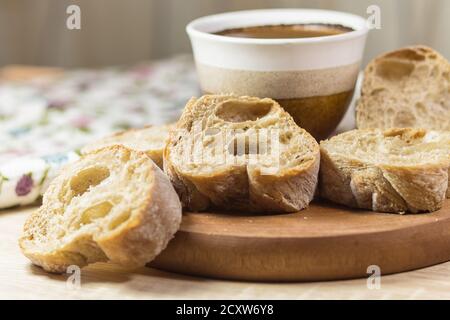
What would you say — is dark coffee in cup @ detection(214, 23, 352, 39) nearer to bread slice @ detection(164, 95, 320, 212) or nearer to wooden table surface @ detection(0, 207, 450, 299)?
bread slice @ detection(164, 95, 320, 212)

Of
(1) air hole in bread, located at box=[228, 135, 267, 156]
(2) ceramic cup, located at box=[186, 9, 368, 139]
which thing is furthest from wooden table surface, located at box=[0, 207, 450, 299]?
(2) ceramic cup, located at box=[186, 9, 368, 139]

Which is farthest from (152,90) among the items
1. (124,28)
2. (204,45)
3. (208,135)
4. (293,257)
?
(293,257)

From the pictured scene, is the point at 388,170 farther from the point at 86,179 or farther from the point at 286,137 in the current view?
the point at 86,179

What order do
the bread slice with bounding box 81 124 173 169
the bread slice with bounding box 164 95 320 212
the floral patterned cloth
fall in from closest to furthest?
the bread slice with bounding box 164 95 320 212 → the bread slice with bounding box 81 124 173 169 → the floral patterned cloth

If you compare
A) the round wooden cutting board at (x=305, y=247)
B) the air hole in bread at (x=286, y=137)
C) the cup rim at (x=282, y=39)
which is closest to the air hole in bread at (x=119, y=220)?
the round wooden cutting board at (x=305, y=247)

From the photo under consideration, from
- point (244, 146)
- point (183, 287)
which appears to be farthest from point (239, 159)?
point (183, 287)
